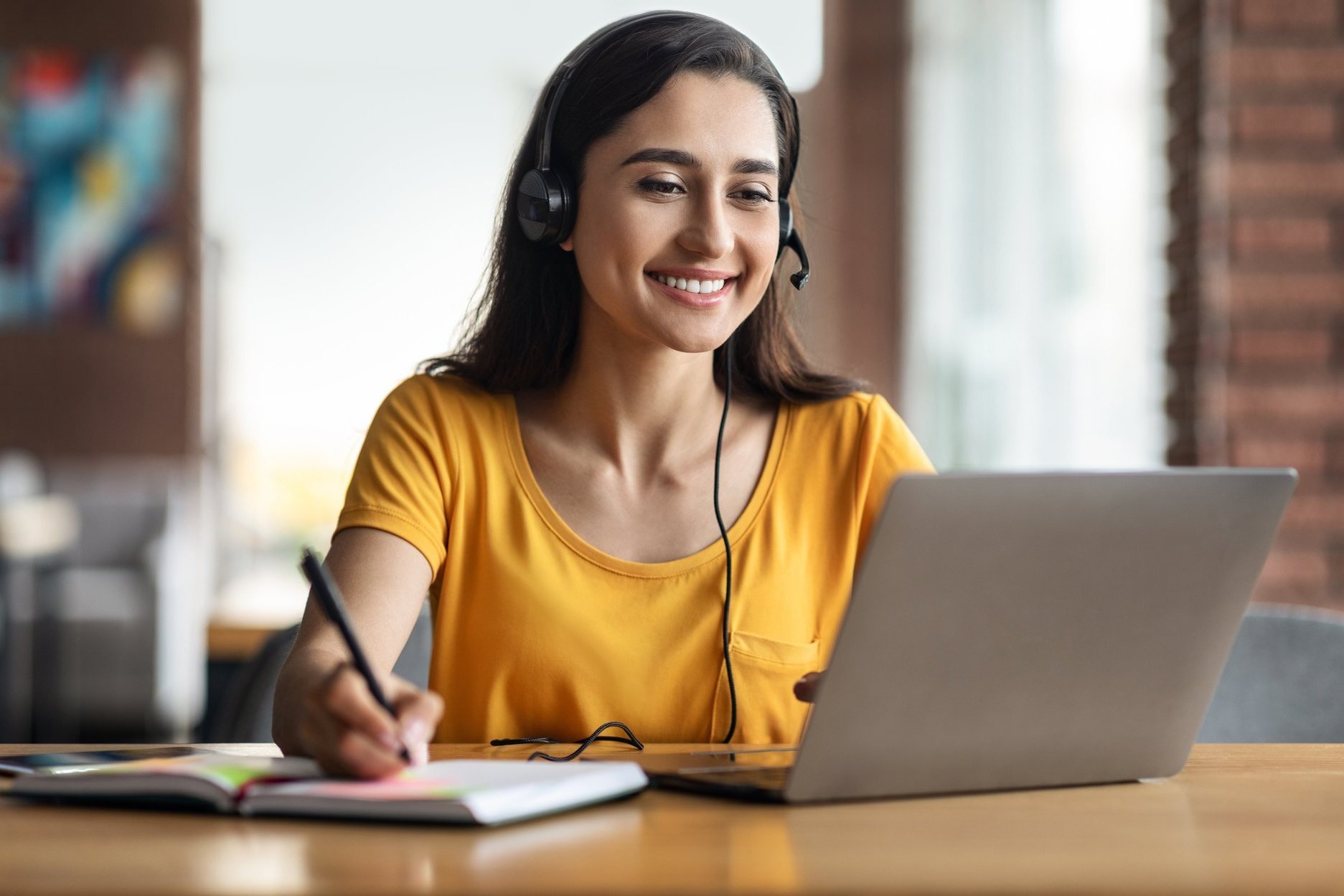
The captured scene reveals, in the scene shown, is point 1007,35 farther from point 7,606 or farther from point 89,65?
point 89,65

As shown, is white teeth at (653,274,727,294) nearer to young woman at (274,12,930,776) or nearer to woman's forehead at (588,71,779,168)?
young woman at (274,12,930,776)

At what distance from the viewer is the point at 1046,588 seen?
0.91 m

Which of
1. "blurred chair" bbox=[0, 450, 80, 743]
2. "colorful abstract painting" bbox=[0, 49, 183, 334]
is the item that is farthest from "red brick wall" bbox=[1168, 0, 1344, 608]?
"colorful abstract painting" bbox=[0, 49, 183, 334]

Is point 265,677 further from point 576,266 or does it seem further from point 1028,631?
point 1028,631

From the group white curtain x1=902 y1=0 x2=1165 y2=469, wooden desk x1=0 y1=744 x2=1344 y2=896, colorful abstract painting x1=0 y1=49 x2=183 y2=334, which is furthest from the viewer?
colorful abstract painting x1=0 y1=49 x2=183 y2=334

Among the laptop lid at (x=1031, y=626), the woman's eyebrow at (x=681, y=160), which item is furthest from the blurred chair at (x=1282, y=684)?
the woman's eyebrow at (x=681, y=160)

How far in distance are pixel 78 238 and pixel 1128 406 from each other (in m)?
5.01

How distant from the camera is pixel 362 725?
91 centimetres

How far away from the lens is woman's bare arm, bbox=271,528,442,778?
91 cm

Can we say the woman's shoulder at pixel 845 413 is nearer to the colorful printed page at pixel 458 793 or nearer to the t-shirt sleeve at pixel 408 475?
the t-shirt sleeve at pixel 408 475

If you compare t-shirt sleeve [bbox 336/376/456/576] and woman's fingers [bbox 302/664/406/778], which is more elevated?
t-shirt sleeve [bbox 336/376/456/576]

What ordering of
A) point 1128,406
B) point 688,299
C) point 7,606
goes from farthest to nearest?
1. point 7,606
2. point 1128,406
3. point 688,299

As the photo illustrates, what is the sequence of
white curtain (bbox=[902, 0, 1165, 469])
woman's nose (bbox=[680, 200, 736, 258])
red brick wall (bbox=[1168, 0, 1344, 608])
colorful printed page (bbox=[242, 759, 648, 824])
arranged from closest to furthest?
colorful printed page (bbox=[242, 759, 648, 824]), woman's nose (bbox=[680, 200, 736, 258]), red brick wall (bbox=[1168, 0, 1344, 608]), white curtain (bbox=[902, 0, 1165, 469])

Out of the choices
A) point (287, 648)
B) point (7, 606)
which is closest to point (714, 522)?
point (287, 648)
